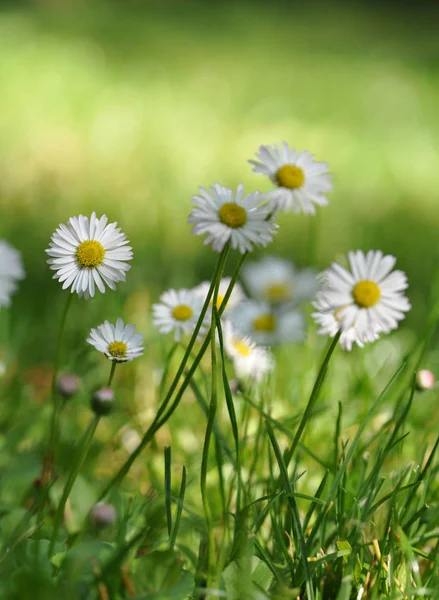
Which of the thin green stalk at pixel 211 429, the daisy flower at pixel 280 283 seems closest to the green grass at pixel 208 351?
the thin green stalk at pixel 211 429

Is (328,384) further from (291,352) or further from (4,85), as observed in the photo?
(4,85)

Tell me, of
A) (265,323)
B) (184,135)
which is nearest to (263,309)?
(265,323)

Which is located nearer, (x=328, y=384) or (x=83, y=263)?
(x=83, y=263)

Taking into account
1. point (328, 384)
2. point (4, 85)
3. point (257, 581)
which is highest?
point (4, 85)

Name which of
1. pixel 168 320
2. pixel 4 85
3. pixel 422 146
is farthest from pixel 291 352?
pixel 4 85

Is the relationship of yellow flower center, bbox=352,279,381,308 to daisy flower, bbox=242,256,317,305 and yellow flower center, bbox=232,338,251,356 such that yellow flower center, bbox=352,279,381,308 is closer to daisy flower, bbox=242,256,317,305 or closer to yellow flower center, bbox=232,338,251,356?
daisy flower, bbox=242,256,317,305

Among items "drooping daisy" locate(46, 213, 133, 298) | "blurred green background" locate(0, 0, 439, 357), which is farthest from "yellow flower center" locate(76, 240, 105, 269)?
"blurred green background" locate(0, 0, 439, 357)

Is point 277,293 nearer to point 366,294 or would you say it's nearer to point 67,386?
point 366,294
